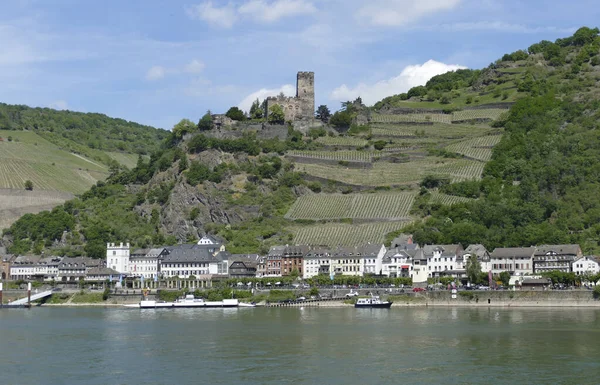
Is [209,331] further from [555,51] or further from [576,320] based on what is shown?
[555,51]

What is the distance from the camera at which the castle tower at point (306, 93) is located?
444ft

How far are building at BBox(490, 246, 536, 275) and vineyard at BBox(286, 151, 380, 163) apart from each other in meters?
32.1

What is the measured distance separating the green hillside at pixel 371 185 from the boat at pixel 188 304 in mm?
12885

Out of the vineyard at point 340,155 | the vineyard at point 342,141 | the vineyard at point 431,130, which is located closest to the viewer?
the vineyard at point 340,155

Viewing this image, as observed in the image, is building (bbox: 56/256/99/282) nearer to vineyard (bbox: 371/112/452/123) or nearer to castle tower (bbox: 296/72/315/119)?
castle tower (bbox: 296/72/315/119)

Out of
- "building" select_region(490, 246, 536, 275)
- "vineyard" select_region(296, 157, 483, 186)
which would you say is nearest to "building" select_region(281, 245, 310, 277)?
"vineyard" select_region(296, 157, 483, 186)

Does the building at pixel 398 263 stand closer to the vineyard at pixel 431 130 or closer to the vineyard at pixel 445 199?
the vineyard at pixel 445 199

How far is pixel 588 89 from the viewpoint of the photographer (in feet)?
450

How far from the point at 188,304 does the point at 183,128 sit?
4388 centimetres

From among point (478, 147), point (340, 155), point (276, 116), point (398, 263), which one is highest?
point (276, 116)

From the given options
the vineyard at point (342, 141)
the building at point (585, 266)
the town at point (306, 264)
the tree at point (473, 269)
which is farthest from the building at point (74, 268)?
the building at point (585, 266)

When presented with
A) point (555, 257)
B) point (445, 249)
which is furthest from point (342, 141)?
point (555, 257)

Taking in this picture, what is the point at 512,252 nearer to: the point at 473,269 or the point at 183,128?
the point at 473,269

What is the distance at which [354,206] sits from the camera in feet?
353
